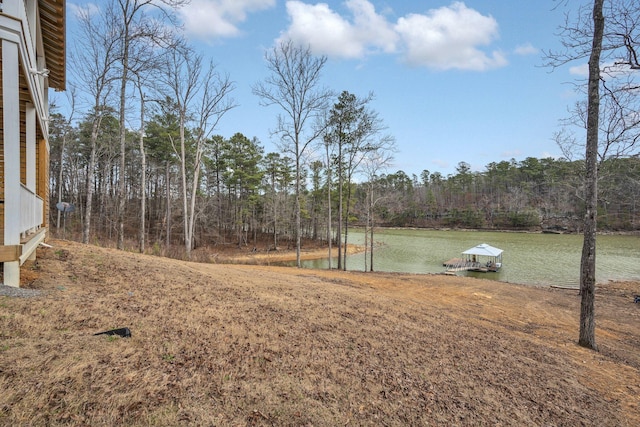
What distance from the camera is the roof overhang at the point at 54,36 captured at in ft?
18.7

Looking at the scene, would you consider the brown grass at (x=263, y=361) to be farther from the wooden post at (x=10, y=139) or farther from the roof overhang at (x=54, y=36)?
the roof overhang at (x=54, y=36)

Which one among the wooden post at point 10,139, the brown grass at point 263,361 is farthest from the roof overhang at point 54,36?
the brown grass at point 263,361

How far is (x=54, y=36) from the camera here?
6.54 meters

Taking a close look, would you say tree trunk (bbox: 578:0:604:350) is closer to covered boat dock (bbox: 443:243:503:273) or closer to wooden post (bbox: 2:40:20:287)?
wooden post (bbox: 2:40:20:287)

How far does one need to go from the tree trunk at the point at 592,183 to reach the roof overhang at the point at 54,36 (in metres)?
10.1

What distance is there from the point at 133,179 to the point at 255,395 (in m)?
38.2

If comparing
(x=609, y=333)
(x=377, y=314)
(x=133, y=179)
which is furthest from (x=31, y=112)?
(x=133, y=179)

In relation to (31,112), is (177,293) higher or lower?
lower

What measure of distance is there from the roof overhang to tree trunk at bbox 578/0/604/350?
10.1 m

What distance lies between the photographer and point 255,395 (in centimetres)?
265

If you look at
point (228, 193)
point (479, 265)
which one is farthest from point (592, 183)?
point (228, 193)

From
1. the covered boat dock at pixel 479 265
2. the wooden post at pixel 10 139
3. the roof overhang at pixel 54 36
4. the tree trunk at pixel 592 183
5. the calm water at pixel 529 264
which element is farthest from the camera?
the covered boat dock at pixel 479 265

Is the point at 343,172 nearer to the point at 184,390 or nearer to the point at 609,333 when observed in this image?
the point at 609,333

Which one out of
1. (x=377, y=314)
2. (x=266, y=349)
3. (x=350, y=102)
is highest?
(x=350, y=102)
